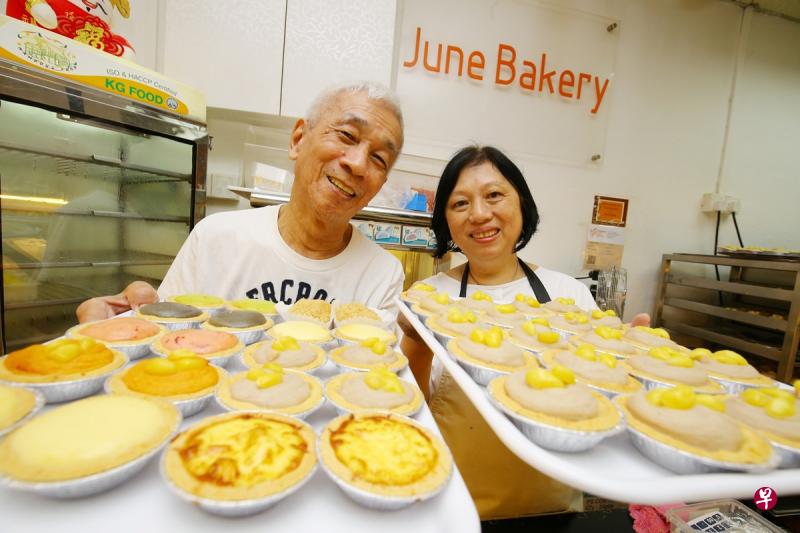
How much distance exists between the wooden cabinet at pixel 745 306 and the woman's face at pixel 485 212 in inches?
118

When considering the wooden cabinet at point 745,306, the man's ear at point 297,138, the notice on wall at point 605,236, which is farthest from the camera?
the notice on wall at point 605,236

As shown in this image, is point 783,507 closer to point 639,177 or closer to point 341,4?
point 639,177

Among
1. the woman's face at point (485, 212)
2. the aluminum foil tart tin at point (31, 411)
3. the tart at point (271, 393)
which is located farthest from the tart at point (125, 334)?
the woman's face at point (485, 212)

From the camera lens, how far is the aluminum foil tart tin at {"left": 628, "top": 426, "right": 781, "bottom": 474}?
658 millimetres

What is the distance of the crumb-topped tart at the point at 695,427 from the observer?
2.26 feet

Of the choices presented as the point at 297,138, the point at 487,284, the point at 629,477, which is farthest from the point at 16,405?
the point at 487,284

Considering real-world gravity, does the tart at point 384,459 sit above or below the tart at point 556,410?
below

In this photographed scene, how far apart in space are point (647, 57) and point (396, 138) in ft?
14.3

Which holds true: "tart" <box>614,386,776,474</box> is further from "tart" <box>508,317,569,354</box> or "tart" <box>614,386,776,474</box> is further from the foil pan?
the foil pan

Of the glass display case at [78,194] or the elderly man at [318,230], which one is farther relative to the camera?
the glass display case at [78,194]

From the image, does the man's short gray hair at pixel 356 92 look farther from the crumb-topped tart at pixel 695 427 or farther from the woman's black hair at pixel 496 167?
the crumb-topped tart at pixel 695 427

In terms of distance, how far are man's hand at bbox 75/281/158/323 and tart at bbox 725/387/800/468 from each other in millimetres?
2099

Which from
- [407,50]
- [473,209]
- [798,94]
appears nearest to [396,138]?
[473,209]

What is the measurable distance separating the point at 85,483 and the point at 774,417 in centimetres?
144
